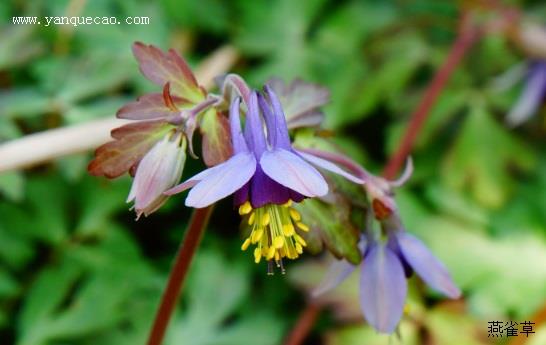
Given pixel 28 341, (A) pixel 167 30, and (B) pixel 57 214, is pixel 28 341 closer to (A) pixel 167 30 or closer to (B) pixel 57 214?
(B) pixel 57 214

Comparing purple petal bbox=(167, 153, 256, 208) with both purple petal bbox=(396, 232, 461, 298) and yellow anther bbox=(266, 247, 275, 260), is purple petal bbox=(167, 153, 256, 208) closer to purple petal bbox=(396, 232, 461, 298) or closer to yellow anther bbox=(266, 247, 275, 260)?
yellow anther bbox=(266, 247, 275, 260)

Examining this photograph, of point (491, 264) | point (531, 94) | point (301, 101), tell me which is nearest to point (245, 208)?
point (301, 101)

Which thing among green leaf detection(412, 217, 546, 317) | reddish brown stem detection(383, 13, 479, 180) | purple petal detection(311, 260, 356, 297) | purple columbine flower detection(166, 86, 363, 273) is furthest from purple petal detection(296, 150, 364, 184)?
green leaf detection(412, 217, 546, 317)

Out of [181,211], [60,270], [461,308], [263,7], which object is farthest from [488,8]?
[60,270]

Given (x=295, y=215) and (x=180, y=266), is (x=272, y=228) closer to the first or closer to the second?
(x=295, y=215)

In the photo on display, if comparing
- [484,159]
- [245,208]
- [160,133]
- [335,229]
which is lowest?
[484,159]

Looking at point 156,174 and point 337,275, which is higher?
point 156,174
